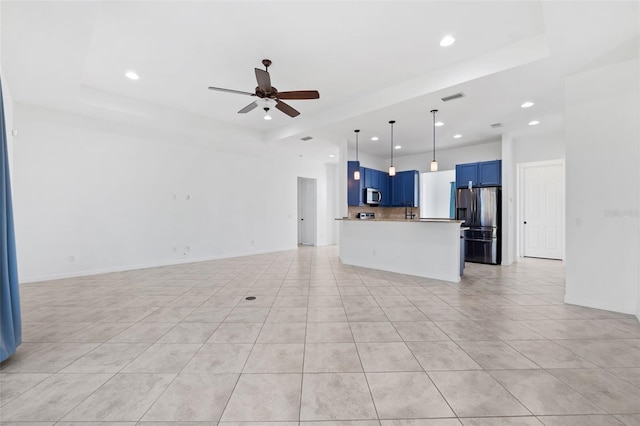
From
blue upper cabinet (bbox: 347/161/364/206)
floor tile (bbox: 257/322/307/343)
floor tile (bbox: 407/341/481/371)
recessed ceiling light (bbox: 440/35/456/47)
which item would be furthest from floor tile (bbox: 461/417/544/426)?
blue upper cabinet (bbox: 347/161/364/206)

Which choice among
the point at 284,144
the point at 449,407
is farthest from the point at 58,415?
the point at 284,144

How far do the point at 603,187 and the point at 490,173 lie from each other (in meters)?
3.33

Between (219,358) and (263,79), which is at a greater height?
(263,79)

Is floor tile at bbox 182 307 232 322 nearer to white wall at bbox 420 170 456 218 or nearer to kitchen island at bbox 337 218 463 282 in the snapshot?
kitchen island at bbox 337 218 463 282

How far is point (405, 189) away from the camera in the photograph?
25.9 ft

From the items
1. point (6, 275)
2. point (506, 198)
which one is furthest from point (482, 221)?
point (6, 275)

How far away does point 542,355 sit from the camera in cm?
225

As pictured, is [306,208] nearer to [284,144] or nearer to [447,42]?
[284,144]

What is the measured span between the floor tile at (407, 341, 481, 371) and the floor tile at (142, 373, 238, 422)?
148 cm

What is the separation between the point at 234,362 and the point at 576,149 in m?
4.65

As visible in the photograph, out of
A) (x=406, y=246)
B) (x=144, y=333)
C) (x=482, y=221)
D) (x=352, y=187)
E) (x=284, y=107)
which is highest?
(x=284, y=107)

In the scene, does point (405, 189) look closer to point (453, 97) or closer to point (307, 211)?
point (307, 211)

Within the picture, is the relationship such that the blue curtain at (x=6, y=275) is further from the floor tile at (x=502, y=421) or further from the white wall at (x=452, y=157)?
the white wall at (x=452, y=157)

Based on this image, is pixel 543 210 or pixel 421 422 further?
pixel 543 210
